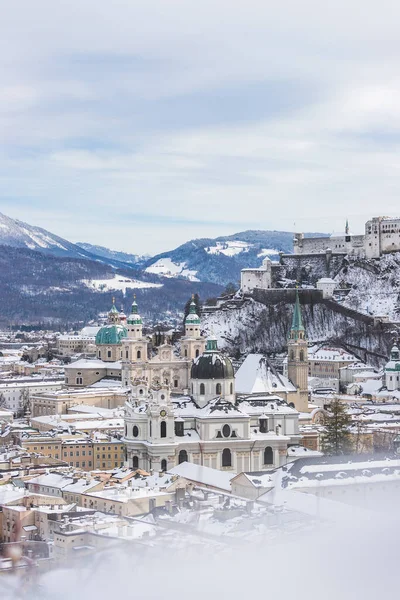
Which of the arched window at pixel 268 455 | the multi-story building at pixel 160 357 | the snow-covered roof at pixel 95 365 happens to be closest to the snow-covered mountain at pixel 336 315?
the snow-covered roof at pixel 95 365

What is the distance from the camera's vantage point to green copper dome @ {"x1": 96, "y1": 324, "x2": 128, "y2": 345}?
45.3 metres

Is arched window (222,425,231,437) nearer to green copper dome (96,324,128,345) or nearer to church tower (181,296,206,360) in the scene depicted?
church tower (181,296,206,360)

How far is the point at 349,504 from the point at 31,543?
17.0 ft

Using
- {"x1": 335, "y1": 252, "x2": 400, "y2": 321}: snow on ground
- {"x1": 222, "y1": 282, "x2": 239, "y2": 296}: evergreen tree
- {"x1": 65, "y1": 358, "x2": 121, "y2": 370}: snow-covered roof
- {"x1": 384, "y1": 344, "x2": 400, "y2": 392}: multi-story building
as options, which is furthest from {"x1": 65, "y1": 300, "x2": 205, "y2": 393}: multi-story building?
{"x1": 222, "y1": 282, "x2": 239, "y2": 296}: evergreen tree

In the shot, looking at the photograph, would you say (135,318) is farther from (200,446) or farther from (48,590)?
(48,590)

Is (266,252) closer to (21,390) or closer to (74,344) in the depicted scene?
(74,344)

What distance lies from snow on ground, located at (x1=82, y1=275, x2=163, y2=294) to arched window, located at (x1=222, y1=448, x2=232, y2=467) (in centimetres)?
12542

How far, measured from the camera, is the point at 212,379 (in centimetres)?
2677

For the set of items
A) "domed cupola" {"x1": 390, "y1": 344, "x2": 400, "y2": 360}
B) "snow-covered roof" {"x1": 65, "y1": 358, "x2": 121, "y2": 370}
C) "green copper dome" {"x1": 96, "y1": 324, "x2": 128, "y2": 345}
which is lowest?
"snow-covered roof" {"x1": 65, "y1": 358, "x2": 121, "y2": 370}

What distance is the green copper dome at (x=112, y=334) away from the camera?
149 feet

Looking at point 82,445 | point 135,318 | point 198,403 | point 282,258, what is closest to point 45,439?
point 82,445

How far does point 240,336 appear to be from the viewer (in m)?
51.1

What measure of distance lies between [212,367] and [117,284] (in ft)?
433

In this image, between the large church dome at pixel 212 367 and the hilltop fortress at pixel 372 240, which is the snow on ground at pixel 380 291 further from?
the large church dome at pixel 212 367
